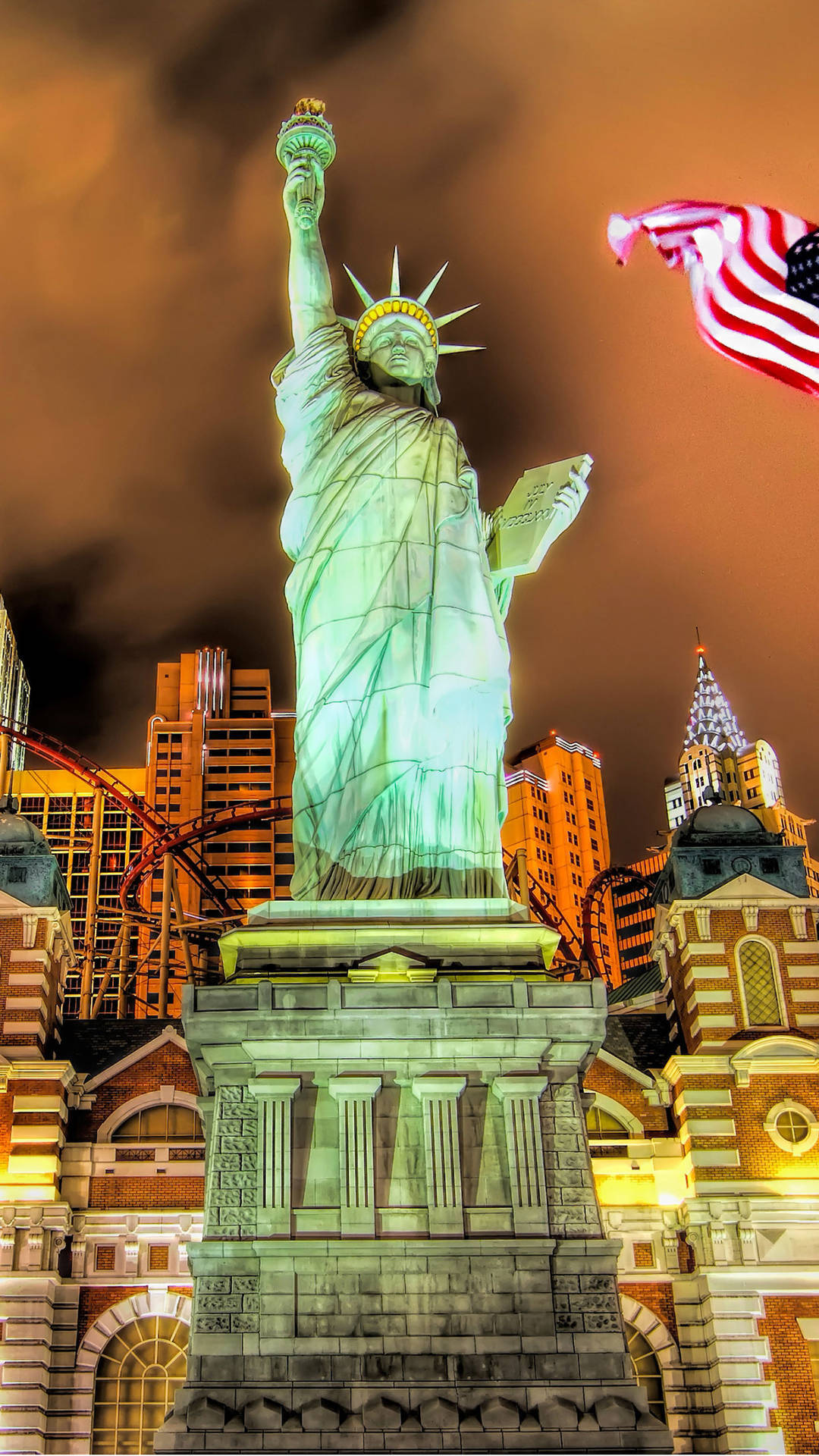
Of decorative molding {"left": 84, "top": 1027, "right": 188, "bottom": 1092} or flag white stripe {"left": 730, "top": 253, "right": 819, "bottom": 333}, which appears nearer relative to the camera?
flag white stripe {"left": 730, "top": 253, "right": 819, "bottom": 333}

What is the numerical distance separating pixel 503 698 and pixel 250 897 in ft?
228

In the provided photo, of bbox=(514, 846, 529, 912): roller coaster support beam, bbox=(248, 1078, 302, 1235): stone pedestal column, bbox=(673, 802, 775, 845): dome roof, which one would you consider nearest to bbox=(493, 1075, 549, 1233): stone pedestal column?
bbox=(248, 1078, 302, 1235): stone pedestal column

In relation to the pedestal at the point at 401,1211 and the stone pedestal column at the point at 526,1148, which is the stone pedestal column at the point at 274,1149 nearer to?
the pedestal at the point at 401,1211

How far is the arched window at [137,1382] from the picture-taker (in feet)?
66.8

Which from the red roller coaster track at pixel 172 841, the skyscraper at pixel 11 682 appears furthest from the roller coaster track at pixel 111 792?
the skyscraper at pixel 11 682

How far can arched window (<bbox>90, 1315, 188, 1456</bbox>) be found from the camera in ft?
66.8

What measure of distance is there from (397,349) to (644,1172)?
1263cm

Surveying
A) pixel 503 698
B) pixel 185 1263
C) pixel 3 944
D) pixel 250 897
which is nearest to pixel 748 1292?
pixel 185 1263

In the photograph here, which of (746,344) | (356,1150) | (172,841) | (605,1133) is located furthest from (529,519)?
(172,841)

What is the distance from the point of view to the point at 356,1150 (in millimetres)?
13797

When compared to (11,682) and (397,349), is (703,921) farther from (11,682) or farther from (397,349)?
(11,682)

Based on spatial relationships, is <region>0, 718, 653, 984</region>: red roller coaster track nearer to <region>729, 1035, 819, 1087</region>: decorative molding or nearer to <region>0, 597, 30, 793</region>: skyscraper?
<region>729, 1035, 819, 1087</region>: decorative molding

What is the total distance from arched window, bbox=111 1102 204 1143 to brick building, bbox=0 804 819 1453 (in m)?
0.03

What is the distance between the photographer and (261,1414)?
12.4 meters
